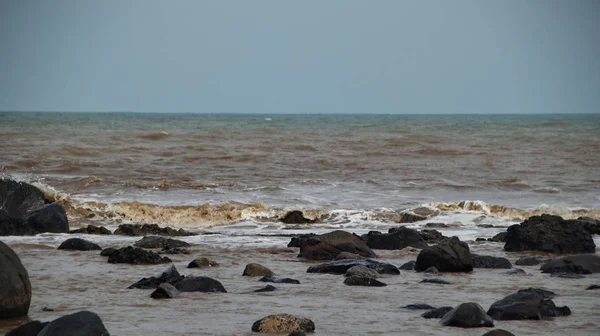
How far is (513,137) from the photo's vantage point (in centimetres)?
4903

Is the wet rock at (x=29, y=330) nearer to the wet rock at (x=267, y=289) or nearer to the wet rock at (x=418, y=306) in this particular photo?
the wet rock at (x=267, y=289)

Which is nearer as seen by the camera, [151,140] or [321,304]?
[321,304]

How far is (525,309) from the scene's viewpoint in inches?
300

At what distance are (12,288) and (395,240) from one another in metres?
7.18

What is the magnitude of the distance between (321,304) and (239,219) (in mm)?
9763

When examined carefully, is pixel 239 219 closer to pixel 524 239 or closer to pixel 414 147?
pixel 524 239

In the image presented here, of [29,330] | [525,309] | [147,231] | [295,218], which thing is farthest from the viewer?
[295,218]

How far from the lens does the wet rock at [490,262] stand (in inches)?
443

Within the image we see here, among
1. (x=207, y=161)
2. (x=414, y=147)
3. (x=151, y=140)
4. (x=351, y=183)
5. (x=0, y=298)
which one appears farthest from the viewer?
(x=151, y=140)

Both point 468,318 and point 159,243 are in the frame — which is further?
point 159,243

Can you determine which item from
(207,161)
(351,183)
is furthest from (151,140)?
(351,183)

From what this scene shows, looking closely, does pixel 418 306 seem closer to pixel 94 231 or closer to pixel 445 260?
pixel 445 260

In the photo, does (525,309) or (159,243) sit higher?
(525,309)

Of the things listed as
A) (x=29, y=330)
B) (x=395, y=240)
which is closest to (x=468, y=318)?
(x=29, y=330)
